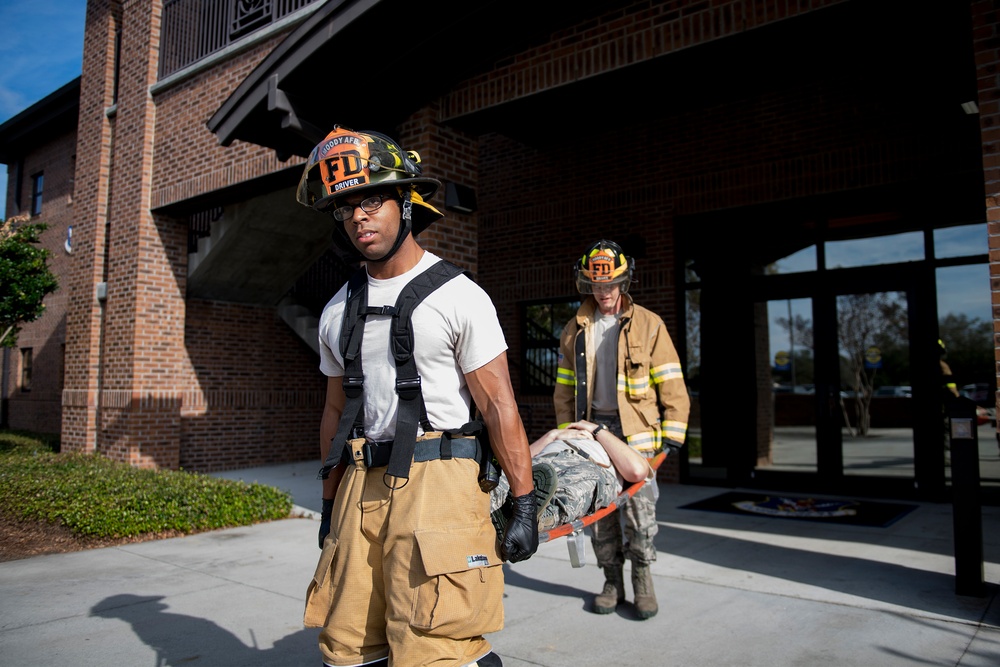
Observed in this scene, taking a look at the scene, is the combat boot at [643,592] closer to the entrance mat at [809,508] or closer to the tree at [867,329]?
the entrance mat at [809,508]

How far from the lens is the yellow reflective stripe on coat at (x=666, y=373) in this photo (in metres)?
4.39

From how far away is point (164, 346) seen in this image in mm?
10508

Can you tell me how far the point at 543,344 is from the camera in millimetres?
10750

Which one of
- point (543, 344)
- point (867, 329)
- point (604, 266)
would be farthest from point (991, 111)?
point (543, 344)

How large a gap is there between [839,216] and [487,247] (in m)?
5.16

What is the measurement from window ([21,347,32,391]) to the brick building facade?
313 inches

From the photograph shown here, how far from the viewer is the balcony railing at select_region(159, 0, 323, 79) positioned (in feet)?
30.5

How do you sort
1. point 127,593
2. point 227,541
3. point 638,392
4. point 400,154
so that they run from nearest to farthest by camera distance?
1. point 400,154
2. point 638,392
3. point 127,593
4. point 227,541

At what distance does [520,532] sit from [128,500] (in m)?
6.02

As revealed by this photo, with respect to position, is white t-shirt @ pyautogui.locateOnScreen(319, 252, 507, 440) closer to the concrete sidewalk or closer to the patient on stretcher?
the patient on stretcher

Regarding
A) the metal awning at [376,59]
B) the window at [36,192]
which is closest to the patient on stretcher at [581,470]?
Result: the metal awning at [376,59]

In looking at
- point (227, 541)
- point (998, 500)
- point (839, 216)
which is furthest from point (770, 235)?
point (227, 541)

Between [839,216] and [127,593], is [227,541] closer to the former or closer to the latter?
[127,593]

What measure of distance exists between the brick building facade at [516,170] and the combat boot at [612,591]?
301 cm
